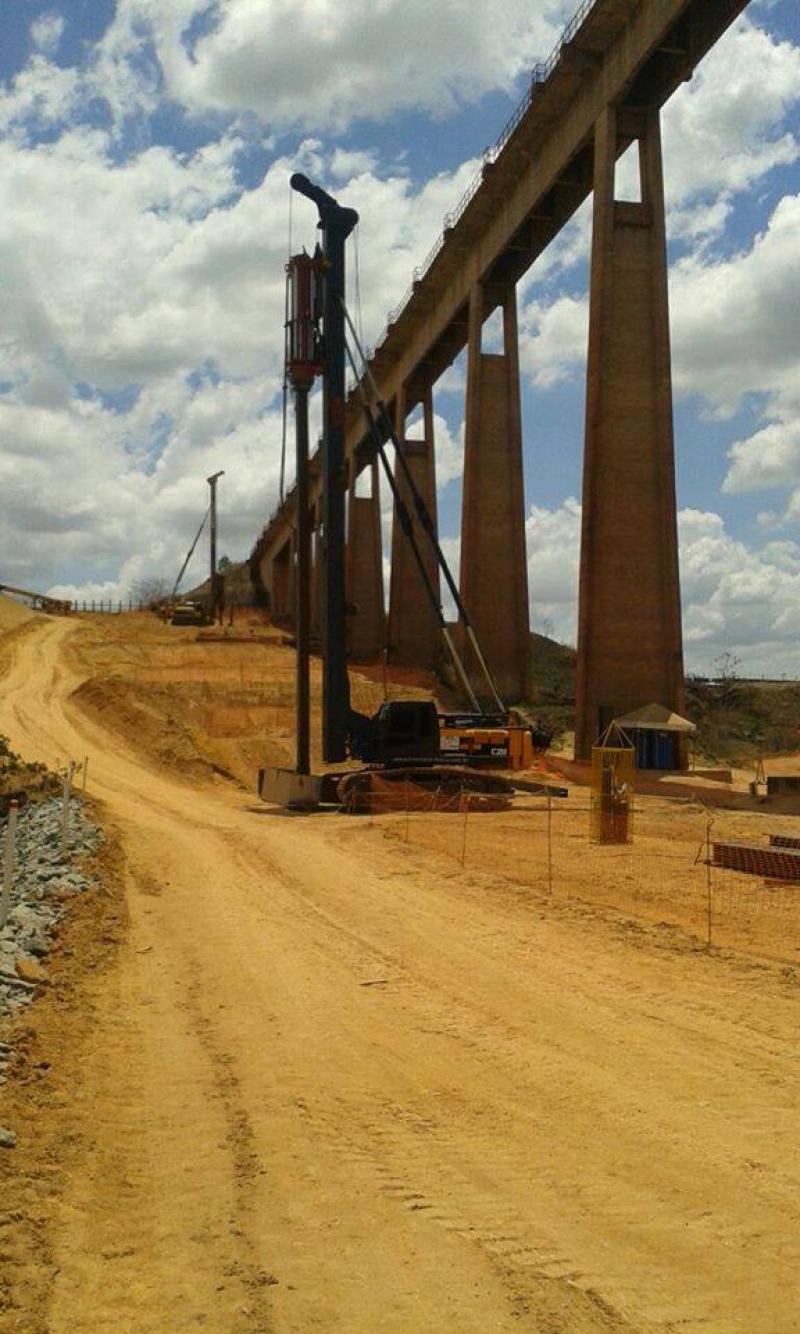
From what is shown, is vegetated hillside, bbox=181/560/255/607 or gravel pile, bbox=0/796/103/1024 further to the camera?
vegetated hillside, bbox=181/560/255/607

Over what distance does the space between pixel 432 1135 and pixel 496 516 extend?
44316 mm

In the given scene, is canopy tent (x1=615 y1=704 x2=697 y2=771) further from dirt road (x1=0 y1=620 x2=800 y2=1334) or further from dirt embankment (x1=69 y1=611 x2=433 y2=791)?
dirt road (x1=0 y1=620 x2=800 y2=1334)

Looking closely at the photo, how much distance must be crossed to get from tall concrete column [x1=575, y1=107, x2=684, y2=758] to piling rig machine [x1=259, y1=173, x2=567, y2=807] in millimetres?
6032

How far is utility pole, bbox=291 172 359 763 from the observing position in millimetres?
29859

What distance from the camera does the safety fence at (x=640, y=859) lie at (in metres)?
13.6

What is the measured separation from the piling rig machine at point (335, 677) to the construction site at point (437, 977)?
0.33 feet

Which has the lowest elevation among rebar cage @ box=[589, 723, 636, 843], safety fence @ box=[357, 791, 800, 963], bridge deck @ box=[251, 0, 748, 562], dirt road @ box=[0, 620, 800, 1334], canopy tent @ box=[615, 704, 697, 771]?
dirt road @ box=[0, 620, 800, 1334]

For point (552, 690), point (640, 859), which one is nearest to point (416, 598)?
point (552, 690)

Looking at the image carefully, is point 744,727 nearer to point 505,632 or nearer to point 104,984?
point 505,632

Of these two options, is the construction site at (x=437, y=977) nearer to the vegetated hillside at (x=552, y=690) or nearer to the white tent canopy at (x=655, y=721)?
the white tent canopy at (x=655, y=721)

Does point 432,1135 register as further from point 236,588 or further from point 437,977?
point 236,588

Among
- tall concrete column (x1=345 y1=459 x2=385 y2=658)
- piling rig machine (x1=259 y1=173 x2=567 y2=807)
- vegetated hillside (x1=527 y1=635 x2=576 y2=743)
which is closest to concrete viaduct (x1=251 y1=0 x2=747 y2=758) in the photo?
vegetated hillside (x1=527 y1=635 x2=576 y2=743)

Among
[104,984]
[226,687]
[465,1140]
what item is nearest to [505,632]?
[226,687]

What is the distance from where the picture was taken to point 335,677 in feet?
98.6
